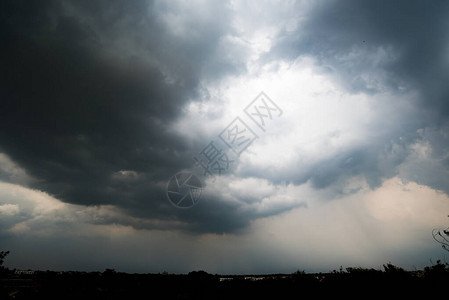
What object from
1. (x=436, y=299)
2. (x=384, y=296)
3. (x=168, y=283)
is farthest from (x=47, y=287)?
(x=436, y=299)

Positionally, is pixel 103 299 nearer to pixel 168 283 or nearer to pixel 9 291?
pixel 168 283

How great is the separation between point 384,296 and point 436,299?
2.88 meters

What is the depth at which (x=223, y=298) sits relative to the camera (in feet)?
40.1

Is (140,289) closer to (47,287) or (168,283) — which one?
(168,283)

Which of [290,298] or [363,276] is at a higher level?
[363,276]

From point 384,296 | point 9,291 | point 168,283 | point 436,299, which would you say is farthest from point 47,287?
point 436,299

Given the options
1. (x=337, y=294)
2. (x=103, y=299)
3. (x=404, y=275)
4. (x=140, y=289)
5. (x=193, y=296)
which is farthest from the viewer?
(x=404, y=275)

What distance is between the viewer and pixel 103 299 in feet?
35.6

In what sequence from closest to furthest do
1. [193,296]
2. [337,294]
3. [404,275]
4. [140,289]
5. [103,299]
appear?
[103,299], [193,296], [140,289], [337,294], [404,275]

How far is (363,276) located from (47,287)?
2002cm

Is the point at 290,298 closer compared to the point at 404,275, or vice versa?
the point at 290,298

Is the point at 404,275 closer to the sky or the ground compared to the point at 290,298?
closer to the sky

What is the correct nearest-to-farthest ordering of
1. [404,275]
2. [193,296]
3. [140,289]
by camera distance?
[193,296] → [140,289] → [404,275]

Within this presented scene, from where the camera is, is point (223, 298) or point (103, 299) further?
point (223, 298)
